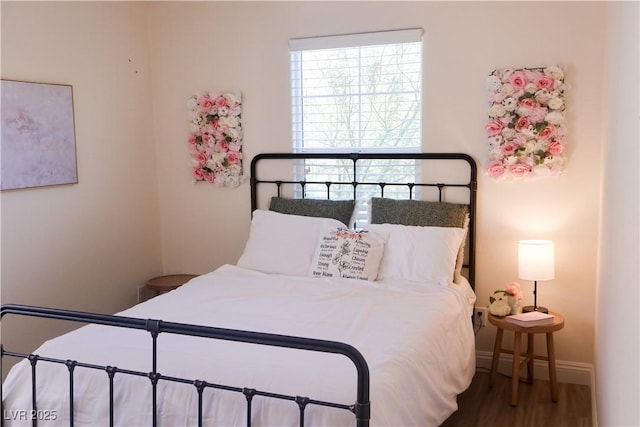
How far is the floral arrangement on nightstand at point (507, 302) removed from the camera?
3.40 metres

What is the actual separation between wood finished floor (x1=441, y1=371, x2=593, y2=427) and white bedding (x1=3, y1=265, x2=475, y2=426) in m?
0.30

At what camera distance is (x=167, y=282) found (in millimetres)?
4191

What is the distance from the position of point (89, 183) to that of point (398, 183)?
1876 millimetres

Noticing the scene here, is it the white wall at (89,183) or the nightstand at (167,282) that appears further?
the nightstand at (167,282)

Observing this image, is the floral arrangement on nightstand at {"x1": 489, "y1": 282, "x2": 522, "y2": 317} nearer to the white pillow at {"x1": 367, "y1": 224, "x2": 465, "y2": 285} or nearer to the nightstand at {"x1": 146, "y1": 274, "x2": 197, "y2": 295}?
the white pillow at {"x1": 367, "y1": 224, "x2": 465, "y2": 285}

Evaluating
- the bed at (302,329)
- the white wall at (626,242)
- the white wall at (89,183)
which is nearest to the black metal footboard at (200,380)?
the bed at (302,329)

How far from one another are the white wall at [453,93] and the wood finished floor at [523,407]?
240 mm

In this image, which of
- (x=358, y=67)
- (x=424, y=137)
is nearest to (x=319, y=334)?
(x=424, y=137)

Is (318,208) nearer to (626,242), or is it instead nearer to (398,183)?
(398,183)

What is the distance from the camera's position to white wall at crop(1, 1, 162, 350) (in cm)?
341

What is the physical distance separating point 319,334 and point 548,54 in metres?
2.01

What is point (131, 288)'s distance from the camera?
427 cm

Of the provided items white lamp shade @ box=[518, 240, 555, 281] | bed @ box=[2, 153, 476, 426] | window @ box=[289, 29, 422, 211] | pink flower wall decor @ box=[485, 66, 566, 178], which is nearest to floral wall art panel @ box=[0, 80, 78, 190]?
bed @ box=[2, 153, 476, 426]

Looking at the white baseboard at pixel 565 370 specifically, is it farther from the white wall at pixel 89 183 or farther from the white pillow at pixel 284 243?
the white wall at pixel 89 183
